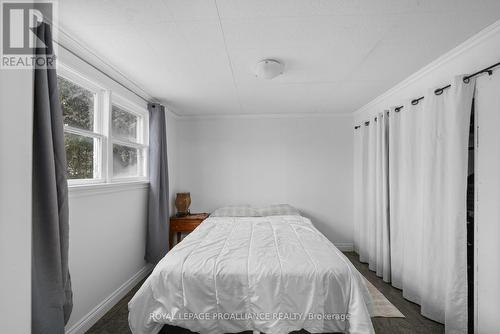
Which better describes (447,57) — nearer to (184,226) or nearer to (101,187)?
(101,187)

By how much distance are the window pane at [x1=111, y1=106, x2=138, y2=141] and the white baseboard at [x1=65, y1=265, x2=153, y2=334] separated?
1.65 meters

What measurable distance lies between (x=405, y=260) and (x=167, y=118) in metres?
3.65

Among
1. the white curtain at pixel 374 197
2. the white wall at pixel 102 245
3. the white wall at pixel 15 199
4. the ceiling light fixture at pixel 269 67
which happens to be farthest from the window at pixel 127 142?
the white curtain at pixel 374 197

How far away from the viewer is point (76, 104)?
204 centimetres

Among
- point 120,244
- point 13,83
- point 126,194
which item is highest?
point 13,83

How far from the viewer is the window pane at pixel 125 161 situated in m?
2.61

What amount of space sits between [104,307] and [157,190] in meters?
1.31

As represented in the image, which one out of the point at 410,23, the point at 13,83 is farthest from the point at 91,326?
the point at 410,23

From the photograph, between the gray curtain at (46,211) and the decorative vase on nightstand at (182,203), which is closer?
the gray curtain at (46,211)

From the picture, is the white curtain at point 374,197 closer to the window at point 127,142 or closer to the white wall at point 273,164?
the white wall at point 273,164

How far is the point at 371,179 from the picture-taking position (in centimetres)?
319

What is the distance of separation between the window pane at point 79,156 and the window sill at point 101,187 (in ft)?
0.50

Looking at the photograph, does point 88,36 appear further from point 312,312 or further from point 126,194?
point 312,312

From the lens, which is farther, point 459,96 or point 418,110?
point 418,110
